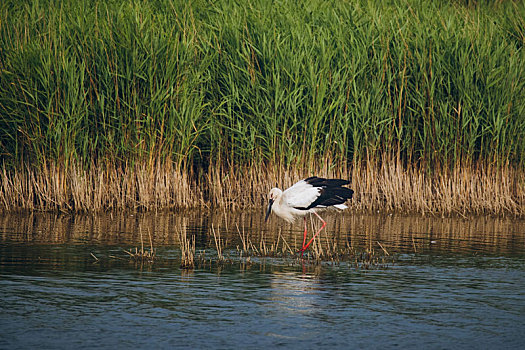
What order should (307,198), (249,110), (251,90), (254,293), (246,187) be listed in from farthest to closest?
(246,187) → (249,110) → (251,90) → (307,198) → (254,293)

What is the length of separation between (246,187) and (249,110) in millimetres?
1567

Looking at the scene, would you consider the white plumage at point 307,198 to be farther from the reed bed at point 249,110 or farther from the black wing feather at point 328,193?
the reed bed at point 249,110

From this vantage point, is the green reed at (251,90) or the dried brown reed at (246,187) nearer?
Answer: the green reed at (251,90)

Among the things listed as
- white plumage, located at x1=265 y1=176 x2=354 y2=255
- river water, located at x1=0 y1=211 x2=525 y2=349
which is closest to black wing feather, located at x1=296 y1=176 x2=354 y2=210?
white plumage, located at x1=265 y1=176 x2=354 y2=255

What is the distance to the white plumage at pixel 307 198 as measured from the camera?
41.8 feet

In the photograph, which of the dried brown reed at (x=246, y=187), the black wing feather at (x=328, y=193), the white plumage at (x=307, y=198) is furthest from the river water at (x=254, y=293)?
the dried brown reed at (x=246, y=187)

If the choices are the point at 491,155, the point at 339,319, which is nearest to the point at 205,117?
the point at 491,155

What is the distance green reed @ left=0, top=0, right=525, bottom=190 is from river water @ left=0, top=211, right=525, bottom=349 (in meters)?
2.57

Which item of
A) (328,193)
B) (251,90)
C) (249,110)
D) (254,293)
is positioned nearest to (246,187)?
(249,110)

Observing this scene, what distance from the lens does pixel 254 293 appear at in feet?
29.9

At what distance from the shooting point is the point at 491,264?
11.2m

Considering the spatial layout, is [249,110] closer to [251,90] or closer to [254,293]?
[251,90]

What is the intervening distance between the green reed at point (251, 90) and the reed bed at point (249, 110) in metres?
0.04

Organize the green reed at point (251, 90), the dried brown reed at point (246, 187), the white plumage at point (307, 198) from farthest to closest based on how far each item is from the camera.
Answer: the dried brown reed at point (246, 187), the green reed at point (251, 90), the white plumage at point (307, 198)
